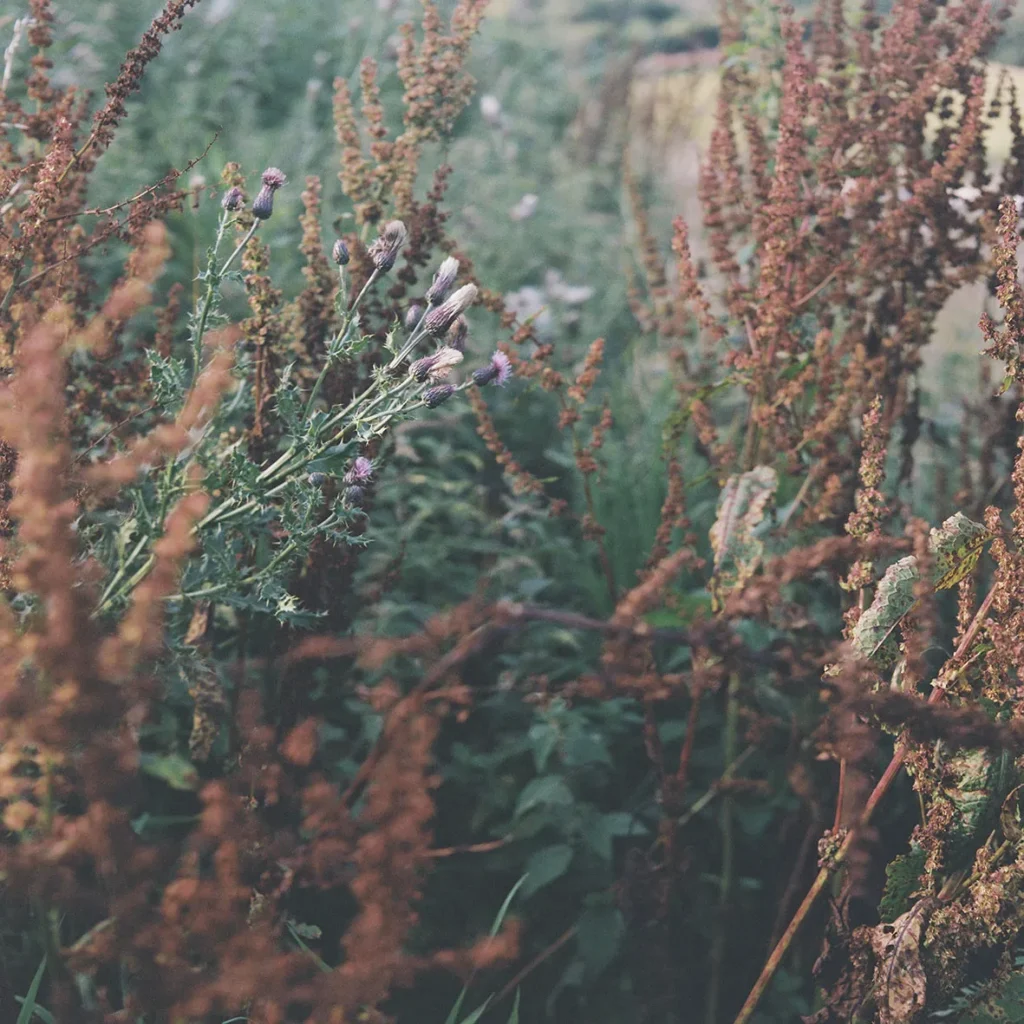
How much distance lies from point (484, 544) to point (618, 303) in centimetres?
247

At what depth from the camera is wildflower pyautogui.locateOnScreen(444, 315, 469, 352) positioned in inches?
62.2

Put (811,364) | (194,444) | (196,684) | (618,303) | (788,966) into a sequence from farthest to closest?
(618,303) → (811,364) → (788,966) → (196,684) → (194,444)

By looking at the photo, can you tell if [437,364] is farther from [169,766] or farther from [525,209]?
[525,209]

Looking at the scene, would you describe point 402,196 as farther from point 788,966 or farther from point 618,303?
point 618,303

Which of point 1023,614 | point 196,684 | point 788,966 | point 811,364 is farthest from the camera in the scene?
point 811,364

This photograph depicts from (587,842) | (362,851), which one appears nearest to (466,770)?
(587,842)

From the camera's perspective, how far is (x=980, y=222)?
2.26m

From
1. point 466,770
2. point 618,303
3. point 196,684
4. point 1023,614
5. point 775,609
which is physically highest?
point 1023,614

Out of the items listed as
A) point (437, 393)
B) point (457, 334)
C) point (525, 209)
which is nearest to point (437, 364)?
point (437, 393)

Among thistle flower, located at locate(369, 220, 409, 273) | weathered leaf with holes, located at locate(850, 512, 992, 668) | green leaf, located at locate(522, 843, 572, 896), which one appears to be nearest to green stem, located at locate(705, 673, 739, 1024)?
green leaf, located at locate(522, 843, 572, 896)

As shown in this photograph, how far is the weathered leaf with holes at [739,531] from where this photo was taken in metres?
1.83

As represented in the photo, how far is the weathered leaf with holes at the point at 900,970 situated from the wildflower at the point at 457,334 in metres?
0.95

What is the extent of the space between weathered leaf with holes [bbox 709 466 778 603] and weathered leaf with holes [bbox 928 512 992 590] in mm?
341

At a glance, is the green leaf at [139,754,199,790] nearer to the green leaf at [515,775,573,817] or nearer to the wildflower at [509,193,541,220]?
the green leaf at [515,775,573,817]
